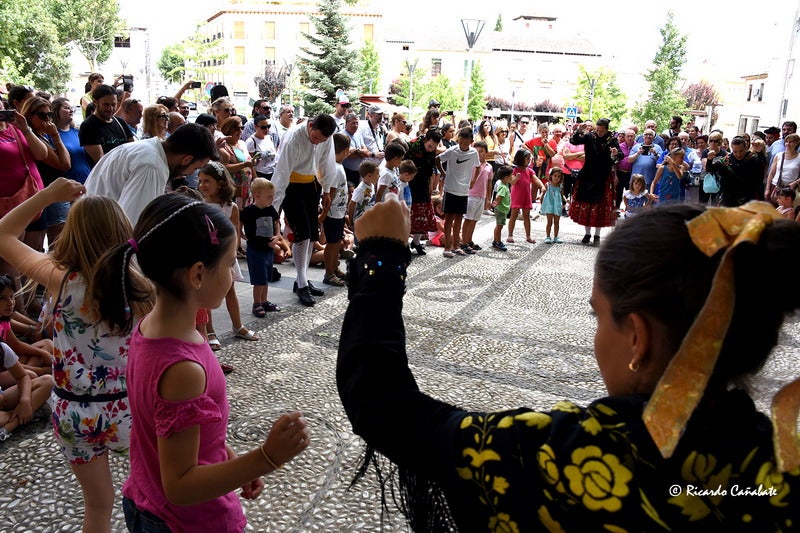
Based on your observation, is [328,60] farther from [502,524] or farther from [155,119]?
[502,524]

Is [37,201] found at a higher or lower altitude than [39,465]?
higher

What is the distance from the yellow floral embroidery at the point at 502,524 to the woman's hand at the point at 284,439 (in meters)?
0.57

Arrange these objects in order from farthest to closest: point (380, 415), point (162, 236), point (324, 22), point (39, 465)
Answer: point (324, 22), point (39, 465), point (162, 236), point (380, 415)

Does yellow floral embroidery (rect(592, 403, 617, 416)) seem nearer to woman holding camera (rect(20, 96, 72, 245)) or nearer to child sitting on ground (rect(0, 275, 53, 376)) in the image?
child sitting on ground (rect(0, 275, 53, 376))

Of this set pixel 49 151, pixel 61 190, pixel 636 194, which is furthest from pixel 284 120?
pixel 61 190

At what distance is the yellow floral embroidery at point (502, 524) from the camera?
0.92 metres

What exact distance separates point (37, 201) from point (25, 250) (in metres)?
0.19

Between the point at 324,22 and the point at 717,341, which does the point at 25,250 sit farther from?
the point at 324,22

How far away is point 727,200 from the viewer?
10164mm

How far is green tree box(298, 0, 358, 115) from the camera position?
123ft

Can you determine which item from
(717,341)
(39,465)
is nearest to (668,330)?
(717,341)

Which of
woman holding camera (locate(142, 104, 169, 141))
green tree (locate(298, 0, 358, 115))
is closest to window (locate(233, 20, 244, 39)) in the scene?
green tree (locate(298, 0, 358, 115))

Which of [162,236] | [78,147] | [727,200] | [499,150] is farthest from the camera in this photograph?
[499,150]

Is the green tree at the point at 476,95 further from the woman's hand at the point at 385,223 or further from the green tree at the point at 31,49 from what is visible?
the woman's hand at the point at 385,223
